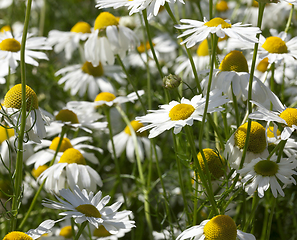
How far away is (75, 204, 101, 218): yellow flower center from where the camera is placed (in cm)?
81

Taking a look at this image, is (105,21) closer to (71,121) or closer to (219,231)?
(71,121)

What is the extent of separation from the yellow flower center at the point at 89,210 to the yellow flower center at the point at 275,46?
0.69 m

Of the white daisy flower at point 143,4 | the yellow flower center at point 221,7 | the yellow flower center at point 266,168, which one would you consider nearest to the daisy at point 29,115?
the white daisy flower at point 143,4

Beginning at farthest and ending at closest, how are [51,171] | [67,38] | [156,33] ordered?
[156,33]
[67,38]
[51,171]

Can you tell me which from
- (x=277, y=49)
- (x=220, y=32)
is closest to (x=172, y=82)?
(x=220, y=32)

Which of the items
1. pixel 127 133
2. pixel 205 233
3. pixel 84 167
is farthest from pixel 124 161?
pixel 205 233

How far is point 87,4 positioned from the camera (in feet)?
9.37

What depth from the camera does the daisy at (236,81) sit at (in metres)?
0.92

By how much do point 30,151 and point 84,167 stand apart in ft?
0.96

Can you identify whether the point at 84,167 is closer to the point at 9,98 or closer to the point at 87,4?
the point at 9,98

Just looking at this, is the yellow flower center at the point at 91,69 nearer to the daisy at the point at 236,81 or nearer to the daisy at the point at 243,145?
the daisy at the point at 236,81

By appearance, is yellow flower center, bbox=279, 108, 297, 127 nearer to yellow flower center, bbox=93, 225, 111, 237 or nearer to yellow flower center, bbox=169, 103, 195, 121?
yellow flower center, bbox=169, 103, 195, 121

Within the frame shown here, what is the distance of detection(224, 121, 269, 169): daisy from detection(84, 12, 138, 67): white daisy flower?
0.60m

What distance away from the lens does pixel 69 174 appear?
1.06 metres
